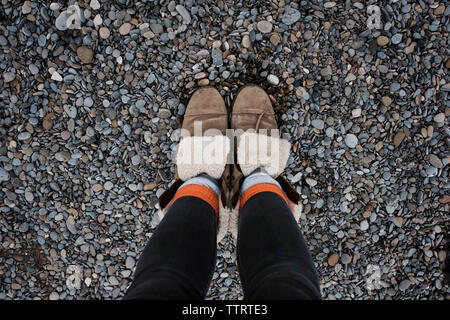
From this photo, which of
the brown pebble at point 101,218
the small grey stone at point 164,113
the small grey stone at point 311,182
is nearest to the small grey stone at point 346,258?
the small grey stone at point 311,182

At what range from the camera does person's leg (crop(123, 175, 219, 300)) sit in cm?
86

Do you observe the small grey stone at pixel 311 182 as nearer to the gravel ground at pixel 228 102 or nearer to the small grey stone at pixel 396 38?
the gravel ground at pixel 228 102

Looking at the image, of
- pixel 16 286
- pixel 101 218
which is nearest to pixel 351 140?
pixel 101 218

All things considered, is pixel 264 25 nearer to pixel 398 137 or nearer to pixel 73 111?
pixel 398 137

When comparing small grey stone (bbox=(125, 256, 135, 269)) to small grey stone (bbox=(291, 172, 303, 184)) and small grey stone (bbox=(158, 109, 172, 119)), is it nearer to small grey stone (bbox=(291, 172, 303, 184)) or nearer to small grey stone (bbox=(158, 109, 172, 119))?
small grey stone (bbox=(158, 109, 172, 119))

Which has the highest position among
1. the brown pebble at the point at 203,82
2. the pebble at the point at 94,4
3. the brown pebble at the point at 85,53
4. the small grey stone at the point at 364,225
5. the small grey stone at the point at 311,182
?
the pebble at the point at 94,4

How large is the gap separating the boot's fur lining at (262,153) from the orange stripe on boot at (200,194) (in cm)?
24

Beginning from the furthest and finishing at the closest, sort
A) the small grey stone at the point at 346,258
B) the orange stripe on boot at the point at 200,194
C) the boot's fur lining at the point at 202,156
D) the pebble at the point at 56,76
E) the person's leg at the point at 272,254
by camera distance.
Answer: the small grey stone at the point at 346,258
the pebble at the point at 56,76
the boot's fur lining at the point at 202,156
the orange stripe on boot at the point at 200,194
the person's leg at the point at 272,254

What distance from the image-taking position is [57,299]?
1.63 m

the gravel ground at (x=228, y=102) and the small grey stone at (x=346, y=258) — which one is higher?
the gravel ground at (x=228, y=102)

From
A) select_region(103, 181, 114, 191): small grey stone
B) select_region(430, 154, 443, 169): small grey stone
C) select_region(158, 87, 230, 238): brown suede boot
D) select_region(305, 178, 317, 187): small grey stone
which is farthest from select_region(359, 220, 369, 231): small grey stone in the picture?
select_region(103, 181, 114, 191): small grey stone

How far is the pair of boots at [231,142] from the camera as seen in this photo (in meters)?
1.38

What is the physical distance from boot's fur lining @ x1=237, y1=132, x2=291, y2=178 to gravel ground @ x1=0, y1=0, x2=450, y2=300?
0.08m
